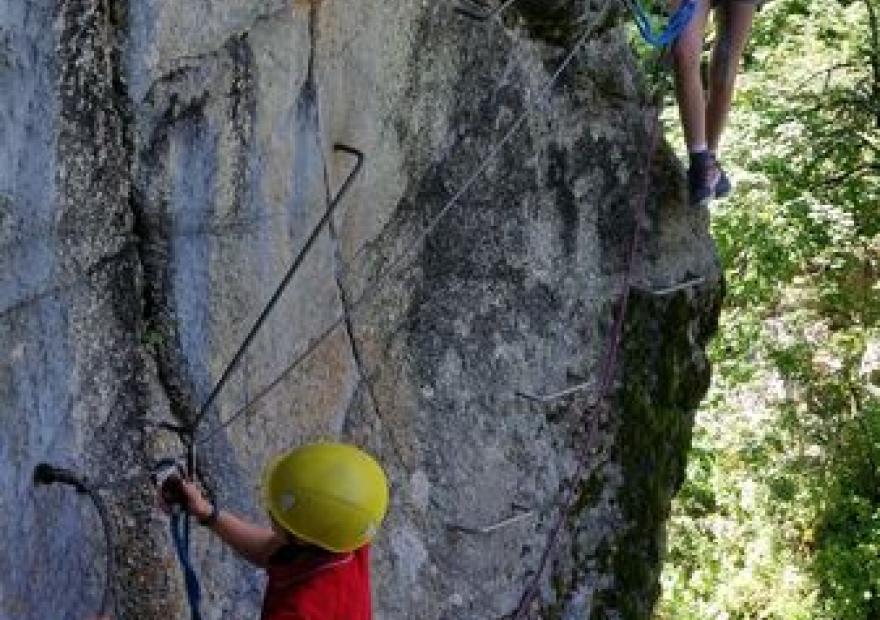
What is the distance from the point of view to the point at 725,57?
5.38 m

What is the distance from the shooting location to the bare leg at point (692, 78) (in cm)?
509

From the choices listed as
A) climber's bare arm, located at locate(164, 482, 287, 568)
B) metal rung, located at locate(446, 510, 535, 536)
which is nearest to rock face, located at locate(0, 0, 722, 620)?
metal rung, located at locate(446, 510, 535, 536)

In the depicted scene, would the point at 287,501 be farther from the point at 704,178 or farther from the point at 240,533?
the point at 704,178

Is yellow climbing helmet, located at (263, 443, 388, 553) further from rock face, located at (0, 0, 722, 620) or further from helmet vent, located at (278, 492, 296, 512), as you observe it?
rock face, located at (0, 0, 722, 620)

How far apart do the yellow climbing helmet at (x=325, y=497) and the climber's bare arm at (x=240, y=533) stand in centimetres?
13

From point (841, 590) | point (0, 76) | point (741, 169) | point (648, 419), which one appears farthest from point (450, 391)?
point (841, 590)

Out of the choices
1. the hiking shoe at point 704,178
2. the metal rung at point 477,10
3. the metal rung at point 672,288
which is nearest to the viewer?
the metal rung at point 477,10

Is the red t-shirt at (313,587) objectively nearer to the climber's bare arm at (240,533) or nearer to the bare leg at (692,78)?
the climber's bare arm at (240,533)

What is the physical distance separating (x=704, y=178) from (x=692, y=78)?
1.21 feet

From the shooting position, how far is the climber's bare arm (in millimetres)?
3174

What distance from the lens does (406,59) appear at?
4.48m

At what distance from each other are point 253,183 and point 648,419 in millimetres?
2192

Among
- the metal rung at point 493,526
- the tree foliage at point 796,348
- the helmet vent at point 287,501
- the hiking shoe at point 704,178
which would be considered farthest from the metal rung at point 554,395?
the tree foliage at point 796,348

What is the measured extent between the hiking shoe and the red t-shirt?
2.62 m
